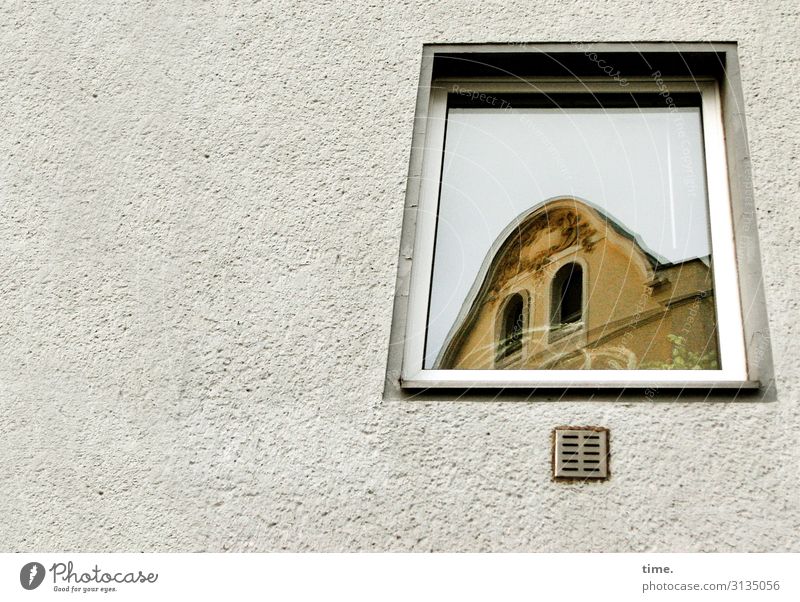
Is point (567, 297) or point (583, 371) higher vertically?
point (567, 297)

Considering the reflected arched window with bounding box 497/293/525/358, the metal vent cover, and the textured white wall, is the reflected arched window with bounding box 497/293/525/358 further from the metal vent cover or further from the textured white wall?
the metal vent cover

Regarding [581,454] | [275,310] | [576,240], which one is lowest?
[581,454]

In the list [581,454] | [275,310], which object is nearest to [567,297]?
[581,454]

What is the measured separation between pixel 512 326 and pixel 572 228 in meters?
0.48

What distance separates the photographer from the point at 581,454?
2.63m

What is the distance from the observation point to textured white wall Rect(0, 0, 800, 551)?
8.63 feet

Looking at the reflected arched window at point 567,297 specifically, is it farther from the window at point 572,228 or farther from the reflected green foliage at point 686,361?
the reflected green foliage at point 686,361

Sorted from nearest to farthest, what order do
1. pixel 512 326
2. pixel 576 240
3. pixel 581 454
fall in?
pixel 581 454 < pixel 512 326 < pixel 576 240

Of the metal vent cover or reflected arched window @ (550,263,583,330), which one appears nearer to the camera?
the metal vent cover

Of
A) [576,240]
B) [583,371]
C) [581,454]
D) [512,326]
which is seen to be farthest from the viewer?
[576,240]
